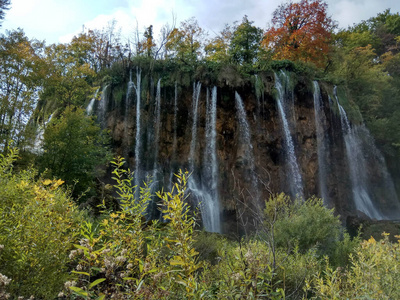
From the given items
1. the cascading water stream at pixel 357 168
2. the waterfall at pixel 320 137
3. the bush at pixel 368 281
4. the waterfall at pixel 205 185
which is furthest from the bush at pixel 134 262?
the cascading water stream at pixel 357 168

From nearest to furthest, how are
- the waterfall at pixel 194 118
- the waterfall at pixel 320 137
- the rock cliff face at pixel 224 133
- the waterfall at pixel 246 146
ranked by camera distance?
the waterfall at pixel 246 146 → the rock cliff face at pixel 224 133 → the waterfall at pixel 194 118 → the waterfall at pixel 320 137

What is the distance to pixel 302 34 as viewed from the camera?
22500mm

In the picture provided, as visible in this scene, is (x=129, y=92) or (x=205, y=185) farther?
(x=129, y=92)

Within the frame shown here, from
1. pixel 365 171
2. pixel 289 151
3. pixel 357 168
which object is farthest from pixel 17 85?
pixel 365 171

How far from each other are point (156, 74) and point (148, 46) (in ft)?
16.0

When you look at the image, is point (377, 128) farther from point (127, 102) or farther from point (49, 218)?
point (49, 218)

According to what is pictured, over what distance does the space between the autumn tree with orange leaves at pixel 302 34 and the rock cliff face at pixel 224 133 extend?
4673 millimetres

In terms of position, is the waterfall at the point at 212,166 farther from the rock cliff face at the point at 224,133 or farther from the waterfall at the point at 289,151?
the waterfall at the point at 289,151

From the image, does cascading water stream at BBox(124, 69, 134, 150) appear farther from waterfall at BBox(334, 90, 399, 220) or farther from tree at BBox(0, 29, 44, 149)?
waterfall at BBox(334, 90, 399, 220)

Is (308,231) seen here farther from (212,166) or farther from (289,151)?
(289,151)

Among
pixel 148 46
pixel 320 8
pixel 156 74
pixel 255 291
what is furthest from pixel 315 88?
pixel 255 291

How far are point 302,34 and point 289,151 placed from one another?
10.7 metres

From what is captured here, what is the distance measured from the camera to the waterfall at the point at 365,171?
20750mm

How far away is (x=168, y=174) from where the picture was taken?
678 inches
